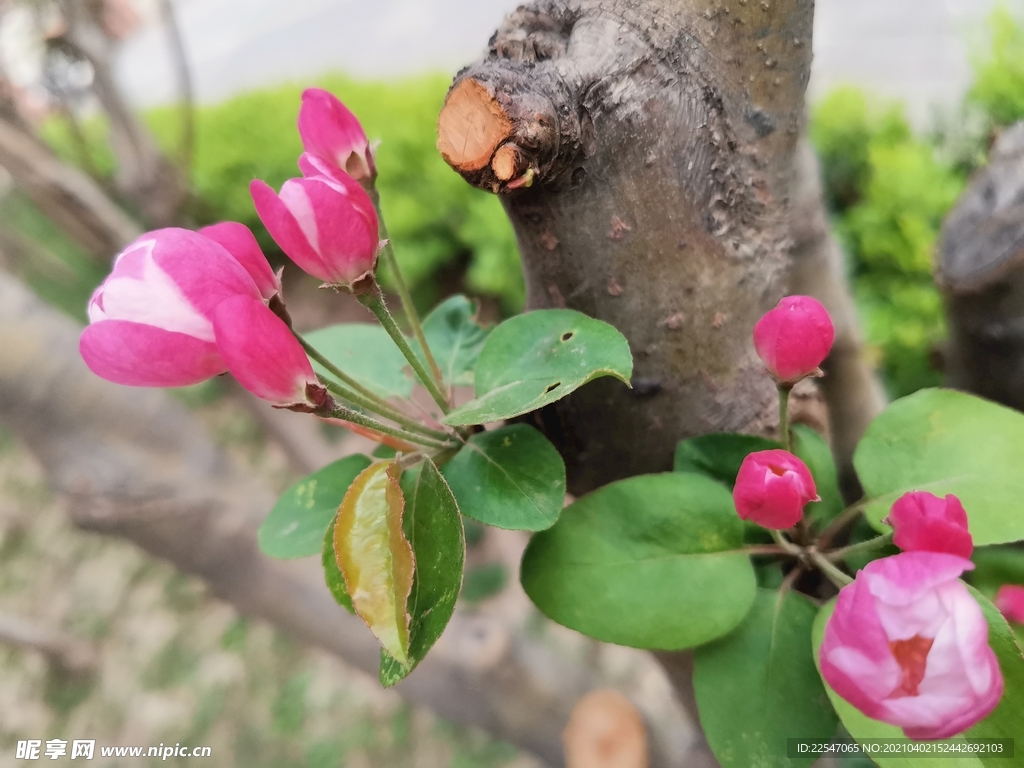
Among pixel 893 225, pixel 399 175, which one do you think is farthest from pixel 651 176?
pixel 399 175

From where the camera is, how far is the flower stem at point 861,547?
38 cm

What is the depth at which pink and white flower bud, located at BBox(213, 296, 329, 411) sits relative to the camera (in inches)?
11.7

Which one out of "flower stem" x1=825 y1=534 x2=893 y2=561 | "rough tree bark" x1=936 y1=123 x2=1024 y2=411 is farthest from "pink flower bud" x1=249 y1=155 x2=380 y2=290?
"rough tree bark" x1=936 y1=123 x2=1024 y2=411

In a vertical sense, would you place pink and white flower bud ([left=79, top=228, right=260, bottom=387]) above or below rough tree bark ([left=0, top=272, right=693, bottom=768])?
above

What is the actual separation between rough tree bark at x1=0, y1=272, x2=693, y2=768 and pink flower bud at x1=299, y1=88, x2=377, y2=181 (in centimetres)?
61

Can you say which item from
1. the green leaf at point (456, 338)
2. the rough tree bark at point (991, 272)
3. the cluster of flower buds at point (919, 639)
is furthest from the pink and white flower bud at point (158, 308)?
the rough tree bark at point (991, 272)

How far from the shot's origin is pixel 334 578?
1.23ft

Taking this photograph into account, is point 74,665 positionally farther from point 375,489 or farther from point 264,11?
point 264,11

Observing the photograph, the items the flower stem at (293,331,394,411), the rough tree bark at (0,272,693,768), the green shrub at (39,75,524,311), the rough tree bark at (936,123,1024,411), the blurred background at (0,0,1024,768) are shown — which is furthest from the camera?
the green shrub at (39,75,524,311)

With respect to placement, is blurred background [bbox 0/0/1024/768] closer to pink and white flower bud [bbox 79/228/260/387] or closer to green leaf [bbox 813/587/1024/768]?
green leaf [bbox 813/587/1024/768]

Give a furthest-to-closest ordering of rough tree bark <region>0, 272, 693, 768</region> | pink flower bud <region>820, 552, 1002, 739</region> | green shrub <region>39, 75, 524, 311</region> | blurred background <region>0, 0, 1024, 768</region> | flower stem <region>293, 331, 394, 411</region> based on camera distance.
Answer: green shrub <region>39, 75, 524, 311</region>, blurred background <region>0, 0, 1024, 768</region>, rough tree bark <region>0, 272, 693, 768</region>, flower stem <region>293, 331, 394, 411</region>, pink flower bud <region>820, 552, 1002, 739</region>

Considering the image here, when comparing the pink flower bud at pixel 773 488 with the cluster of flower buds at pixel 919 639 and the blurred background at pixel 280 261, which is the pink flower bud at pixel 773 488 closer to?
the cluster of flower buds at pixel 919 639

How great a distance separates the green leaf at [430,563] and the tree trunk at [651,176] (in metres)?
0.12

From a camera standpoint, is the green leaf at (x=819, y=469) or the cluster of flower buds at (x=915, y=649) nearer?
the cluster of flower buds at (x=915, y=649)
